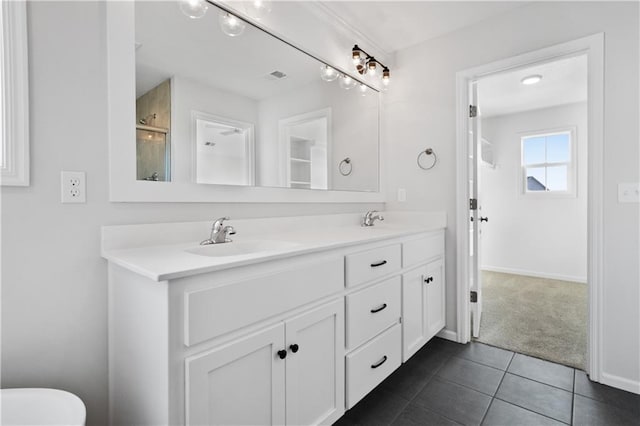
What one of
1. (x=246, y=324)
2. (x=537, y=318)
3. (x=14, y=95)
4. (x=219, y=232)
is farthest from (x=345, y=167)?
(x=537, y=318)

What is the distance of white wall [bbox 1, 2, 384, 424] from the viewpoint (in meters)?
1.07

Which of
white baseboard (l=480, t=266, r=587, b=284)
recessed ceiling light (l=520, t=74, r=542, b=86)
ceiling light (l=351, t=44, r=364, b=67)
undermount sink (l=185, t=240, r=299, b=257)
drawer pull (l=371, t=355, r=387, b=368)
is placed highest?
recessed ceiling light (l=520, t=74, r=542, b=86)

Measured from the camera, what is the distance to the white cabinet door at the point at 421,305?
1912 millimetres

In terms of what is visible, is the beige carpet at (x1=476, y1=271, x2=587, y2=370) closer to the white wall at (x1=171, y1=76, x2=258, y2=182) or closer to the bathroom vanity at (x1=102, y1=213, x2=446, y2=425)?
the bathroom vanity at (x1=102, y1=213, x2=446, y2=425)

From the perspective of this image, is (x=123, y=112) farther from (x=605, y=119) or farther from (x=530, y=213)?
(x=530, y=213)

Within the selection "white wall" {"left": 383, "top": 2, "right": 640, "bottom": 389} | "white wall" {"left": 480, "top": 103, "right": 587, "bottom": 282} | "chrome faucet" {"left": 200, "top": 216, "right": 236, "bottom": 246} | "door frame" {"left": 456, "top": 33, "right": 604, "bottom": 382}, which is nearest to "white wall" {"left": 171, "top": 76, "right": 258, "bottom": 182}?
"chrome faucet" {"left": 200, "top": 216, "right": 236, "bottom": 246}

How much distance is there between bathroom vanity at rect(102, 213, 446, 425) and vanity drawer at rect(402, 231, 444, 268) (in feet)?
0.35

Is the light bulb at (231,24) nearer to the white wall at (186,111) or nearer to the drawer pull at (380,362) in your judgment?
the white wall at (186,111)

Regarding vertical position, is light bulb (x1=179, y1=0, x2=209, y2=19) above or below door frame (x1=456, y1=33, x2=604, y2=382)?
above

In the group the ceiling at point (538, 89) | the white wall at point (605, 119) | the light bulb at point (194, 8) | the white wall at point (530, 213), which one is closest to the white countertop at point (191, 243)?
the white wall at point (605, 119)

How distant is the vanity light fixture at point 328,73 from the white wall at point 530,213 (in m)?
2.81

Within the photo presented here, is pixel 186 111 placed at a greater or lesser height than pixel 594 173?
greater

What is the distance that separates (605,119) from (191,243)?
7.80 ft

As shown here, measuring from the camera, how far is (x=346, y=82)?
2389 millimetres
